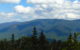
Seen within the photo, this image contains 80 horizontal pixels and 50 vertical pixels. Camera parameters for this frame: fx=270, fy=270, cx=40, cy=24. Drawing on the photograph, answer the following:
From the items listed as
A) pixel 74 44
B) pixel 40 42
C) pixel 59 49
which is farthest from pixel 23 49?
pixel 40 42

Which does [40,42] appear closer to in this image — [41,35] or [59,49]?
[41,35]

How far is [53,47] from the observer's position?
13150 centimetres

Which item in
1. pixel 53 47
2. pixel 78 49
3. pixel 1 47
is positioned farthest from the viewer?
pixel 53 47

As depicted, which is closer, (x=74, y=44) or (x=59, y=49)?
(x=74, y=44)

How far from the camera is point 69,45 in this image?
110688mm

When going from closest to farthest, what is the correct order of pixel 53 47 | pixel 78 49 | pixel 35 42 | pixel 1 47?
pixel 35 42
pixel 78 49
pixel 1 47
pixel 53 47

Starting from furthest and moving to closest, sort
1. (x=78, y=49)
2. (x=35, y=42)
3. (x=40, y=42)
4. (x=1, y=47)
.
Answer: (x=1, y=47), (x=78, y=49), (x=40, y=42), (x=35, y=42)

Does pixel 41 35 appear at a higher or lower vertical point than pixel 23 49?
higher

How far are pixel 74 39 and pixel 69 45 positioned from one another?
126 inches

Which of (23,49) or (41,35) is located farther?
(23,49)

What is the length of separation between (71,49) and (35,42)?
28.9 m

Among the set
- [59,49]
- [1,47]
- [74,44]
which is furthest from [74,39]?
[1,47]

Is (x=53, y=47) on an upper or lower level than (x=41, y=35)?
lower

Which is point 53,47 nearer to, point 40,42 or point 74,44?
point 74,44
